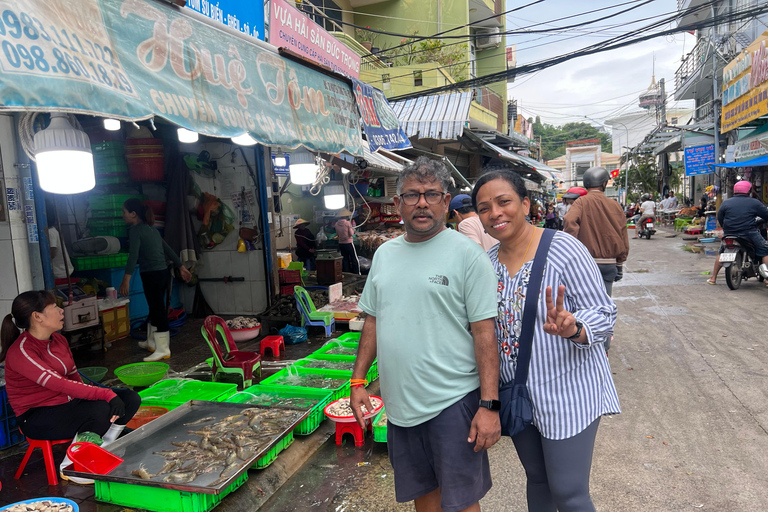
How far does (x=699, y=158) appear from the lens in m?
18.2

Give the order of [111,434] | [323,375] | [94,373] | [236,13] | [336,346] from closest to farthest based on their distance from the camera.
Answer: [111,434], [236,13], [94,373], [323,375], [336,346]

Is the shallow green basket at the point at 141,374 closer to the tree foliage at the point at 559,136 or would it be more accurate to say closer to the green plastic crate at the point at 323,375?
the green plastic crate at the point at 323,375

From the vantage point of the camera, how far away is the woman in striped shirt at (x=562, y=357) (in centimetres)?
188

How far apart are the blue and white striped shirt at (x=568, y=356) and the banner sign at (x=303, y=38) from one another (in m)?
3.76

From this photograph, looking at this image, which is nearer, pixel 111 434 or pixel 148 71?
pixel 148 71

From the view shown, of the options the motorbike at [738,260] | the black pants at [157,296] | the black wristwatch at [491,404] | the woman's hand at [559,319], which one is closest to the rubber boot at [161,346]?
the black pants at [157,296]

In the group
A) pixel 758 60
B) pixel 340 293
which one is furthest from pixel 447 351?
pixel 758 60

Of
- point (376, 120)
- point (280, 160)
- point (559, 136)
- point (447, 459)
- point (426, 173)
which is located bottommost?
point (447, 459)

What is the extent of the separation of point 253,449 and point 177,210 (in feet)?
17.3

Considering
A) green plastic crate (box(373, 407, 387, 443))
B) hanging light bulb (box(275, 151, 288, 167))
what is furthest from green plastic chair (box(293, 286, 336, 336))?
green plastic crate (box(373, 407, 387, 443))

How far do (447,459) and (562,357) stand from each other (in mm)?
637

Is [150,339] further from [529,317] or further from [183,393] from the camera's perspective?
[529,317]

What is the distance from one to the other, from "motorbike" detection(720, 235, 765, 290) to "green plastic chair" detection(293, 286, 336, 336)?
24.5 feet

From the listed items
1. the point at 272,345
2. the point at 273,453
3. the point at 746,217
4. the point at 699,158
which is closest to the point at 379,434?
the point at 273,453
